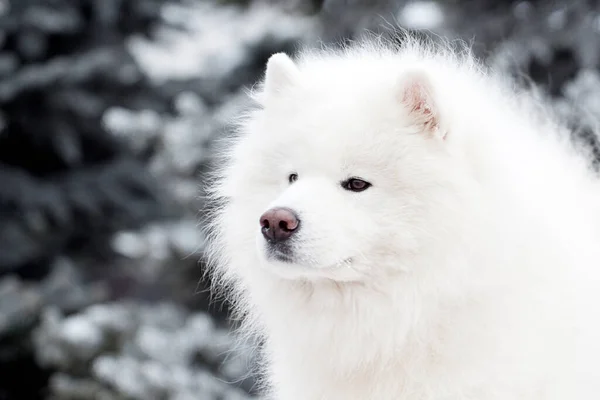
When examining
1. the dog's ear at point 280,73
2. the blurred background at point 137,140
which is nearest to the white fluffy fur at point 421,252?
the dog's ear at point 280,73

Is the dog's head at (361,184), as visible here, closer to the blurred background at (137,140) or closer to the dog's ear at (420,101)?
the dog's ear at (420,101)

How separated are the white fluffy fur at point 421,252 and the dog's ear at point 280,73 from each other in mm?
114

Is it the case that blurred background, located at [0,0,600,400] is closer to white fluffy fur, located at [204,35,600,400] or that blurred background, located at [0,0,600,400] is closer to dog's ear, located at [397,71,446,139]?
white fluffy fur, located at [204,35,600,400]

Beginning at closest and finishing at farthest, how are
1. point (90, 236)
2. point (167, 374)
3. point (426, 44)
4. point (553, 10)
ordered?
1. point (426, 44)
2. point (167, 374)
3. point (553, 10)
4. point (90, 236)

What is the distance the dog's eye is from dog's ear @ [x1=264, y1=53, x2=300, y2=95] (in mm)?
569

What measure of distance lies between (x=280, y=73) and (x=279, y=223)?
763 mm

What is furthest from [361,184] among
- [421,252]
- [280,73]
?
[280,73]

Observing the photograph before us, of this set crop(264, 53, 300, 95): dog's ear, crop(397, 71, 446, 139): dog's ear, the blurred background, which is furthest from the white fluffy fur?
the blurred background

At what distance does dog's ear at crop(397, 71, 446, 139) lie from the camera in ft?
9.13

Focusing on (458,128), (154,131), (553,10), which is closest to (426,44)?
(458,128)

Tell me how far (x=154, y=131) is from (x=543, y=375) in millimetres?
5353

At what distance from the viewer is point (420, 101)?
2.82m

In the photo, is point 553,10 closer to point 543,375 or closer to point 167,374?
point 167,374

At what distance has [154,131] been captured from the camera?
7.43m
